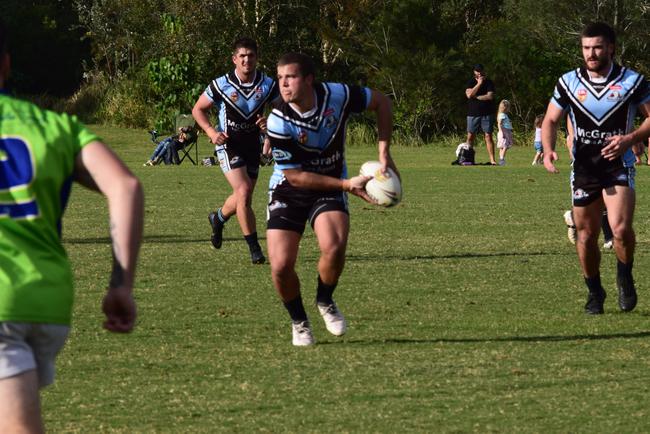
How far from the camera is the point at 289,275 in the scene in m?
8.66

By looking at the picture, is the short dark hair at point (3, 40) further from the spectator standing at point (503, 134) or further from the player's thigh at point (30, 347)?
the spectator standing at point (503, 134)

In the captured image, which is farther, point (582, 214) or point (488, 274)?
point (488, 274)

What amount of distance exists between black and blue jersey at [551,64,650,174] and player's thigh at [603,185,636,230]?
14 cm

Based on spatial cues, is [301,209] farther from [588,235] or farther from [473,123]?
[473,123]

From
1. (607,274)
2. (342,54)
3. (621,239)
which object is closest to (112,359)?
(621,239)

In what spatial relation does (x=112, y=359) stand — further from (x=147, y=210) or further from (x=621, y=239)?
(x=147, y=210)

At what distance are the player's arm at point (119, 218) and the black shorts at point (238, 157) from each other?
365 inches

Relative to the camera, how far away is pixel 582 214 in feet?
32.7

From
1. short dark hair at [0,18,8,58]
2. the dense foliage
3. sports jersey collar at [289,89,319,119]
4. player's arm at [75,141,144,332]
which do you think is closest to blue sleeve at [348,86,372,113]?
sports jersey collar at [289,89,319,119]

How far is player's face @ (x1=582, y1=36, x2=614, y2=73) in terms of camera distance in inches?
376

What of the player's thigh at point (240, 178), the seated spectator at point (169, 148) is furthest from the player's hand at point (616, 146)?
the seated spectator at point (169, 148)

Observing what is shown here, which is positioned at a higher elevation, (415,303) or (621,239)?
(621,239)

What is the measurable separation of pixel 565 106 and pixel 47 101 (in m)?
49.1

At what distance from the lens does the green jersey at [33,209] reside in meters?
3.97
